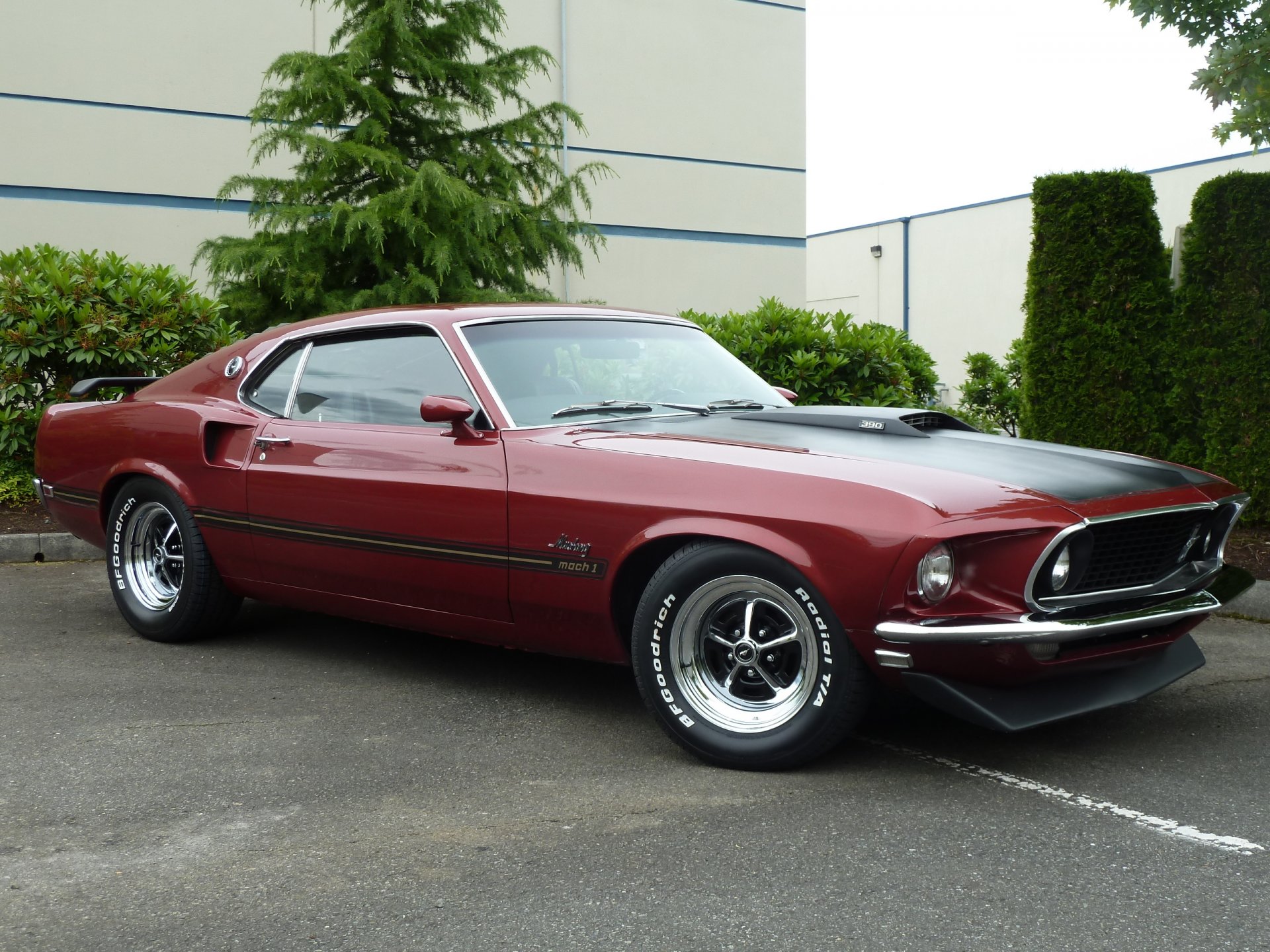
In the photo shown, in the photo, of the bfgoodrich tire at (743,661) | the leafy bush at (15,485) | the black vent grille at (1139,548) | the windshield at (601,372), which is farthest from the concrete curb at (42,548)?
the black vent grille at (1139,548)

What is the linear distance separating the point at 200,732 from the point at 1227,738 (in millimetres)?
3332

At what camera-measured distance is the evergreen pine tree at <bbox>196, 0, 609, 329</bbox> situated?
948 cm

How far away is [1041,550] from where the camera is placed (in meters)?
3.27

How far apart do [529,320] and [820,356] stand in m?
4.44

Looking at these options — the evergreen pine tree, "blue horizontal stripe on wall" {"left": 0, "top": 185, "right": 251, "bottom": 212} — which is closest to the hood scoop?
the evergreen pine tree

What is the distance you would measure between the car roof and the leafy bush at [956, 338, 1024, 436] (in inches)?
281

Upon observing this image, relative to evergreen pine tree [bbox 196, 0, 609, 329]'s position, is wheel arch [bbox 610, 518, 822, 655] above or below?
below

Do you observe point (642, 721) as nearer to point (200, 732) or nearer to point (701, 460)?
point (701, 460)

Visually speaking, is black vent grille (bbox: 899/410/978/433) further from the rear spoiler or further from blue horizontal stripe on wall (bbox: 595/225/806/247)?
blue horizontal stripe on wall (bbox: 595/225/806/247)

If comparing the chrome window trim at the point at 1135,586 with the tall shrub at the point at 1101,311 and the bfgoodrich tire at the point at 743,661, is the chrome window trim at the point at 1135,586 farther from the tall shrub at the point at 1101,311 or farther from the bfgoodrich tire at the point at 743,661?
the tall shrub at the point at 1101,311

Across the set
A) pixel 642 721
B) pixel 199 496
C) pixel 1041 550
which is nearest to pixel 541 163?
pixel 199 496

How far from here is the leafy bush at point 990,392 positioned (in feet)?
38.2

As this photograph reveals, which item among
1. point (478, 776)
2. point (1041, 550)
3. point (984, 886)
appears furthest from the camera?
point (478, 776)

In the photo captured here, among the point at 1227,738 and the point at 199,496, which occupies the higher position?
the point at 199,496
